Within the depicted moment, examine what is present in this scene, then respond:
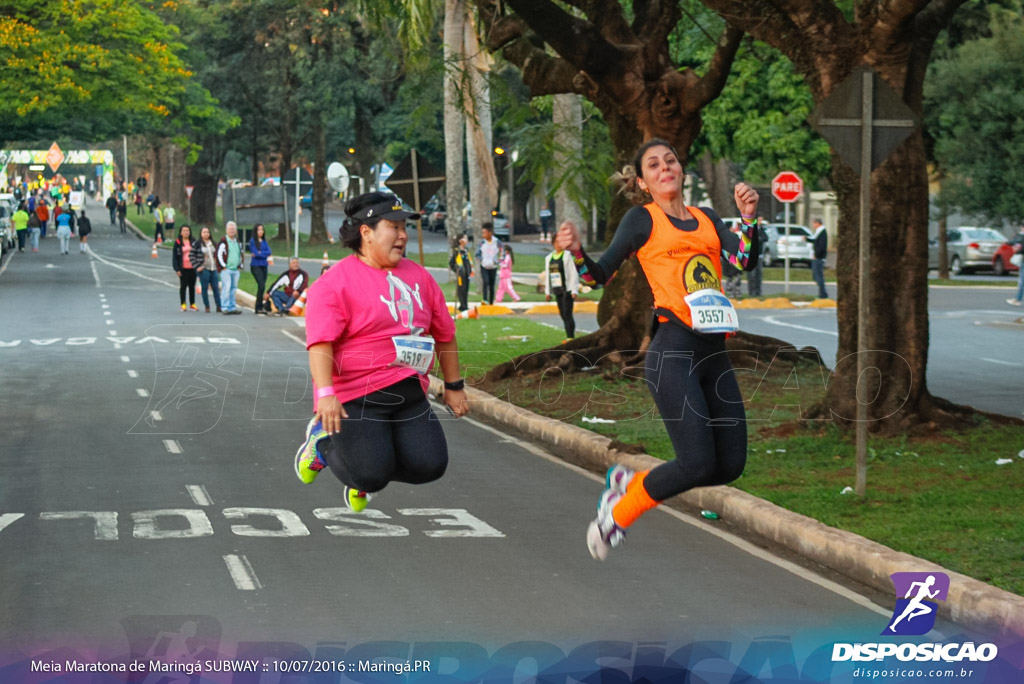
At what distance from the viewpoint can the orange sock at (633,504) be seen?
23.6 feet

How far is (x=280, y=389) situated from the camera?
1891 cm

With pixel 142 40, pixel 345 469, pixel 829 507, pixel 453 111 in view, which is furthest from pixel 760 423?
pixel 142 40

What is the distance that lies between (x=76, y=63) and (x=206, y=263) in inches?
550

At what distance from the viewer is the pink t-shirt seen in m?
6.98

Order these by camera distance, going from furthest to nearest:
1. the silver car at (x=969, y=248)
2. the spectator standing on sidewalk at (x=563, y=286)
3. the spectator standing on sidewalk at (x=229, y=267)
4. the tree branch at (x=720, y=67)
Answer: the silver car at (x=969, y=248) → the spectator standing on sidewalk at (x=229, y=267) → the spectator standing on sidewalk at (x=563, y=286) → the tree branch at (x=720, y=67)

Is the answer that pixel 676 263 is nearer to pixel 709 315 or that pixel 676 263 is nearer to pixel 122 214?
pixel 709 315

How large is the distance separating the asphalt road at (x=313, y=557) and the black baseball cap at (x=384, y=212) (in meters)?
1.89

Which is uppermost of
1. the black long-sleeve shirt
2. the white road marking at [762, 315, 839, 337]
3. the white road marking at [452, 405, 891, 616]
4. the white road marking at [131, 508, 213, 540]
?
the black long-sleeve shirt

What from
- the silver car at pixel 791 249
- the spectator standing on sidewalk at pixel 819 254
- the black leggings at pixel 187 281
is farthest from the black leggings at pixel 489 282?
the silver car at pixel 791 249

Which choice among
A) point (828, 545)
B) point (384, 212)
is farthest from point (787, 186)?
point (384, 212)

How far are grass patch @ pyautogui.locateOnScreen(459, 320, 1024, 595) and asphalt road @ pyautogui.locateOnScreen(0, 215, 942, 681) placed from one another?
695 mm

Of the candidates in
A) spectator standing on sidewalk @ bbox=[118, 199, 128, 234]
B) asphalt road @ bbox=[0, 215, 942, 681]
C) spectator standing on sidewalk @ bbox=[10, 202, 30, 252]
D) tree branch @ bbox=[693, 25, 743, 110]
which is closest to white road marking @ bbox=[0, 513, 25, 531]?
asphalt road @ bbox=[0, 215, 942, 681]

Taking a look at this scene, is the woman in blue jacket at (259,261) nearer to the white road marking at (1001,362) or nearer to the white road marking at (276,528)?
the white road marking at (1001,362)

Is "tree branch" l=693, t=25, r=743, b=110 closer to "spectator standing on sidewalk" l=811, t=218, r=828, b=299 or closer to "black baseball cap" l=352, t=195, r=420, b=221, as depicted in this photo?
"black baseball cap" l=352, t=195, r=420, b=221
